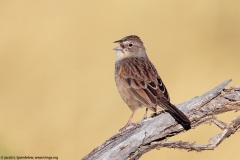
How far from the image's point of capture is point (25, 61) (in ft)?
50.8

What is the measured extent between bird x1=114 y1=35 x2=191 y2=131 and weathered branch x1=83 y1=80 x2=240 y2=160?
288 millimetres

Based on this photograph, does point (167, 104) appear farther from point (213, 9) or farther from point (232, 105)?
point (213, 9)

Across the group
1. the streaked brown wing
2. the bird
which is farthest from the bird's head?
the streaked brown wing

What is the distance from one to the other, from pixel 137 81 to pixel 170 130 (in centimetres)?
162

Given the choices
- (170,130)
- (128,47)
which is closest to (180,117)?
(170,130)

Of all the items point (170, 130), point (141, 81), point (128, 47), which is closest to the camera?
point (170, 130)

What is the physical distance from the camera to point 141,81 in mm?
9086

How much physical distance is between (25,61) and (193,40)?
12.1ft

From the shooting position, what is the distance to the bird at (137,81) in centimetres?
864

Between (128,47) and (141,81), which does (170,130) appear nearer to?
(141,81)

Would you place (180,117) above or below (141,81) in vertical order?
below

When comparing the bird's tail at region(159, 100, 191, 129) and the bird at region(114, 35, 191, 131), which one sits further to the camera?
the bird at region(114, 35, 191, 131)

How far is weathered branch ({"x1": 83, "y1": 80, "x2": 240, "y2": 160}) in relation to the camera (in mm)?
7500

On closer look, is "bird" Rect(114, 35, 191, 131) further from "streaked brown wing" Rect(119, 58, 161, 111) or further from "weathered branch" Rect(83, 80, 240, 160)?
"weathered branch" Rect(83, 80, 240, 160)
